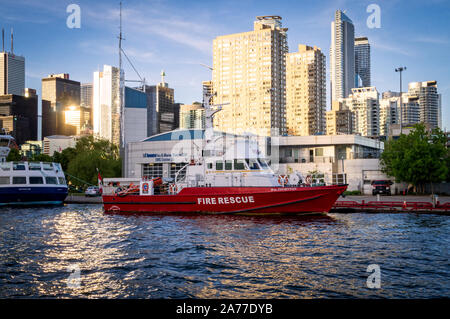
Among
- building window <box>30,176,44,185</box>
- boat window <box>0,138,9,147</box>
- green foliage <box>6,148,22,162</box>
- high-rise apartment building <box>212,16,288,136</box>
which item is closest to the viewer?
building window <box>30,176,44,185</box>

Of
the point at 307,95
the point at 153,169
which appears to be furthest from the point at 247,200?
the point at 307,95

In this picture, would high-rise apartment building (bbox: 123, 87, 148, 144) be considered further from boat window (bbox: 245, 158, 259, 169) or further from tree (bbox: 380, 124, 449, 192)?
boat window (bbox: 245, 158, 259, 169)

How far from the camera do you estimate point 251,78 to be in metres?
176

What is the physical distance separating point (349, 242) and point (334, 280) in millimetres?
6394

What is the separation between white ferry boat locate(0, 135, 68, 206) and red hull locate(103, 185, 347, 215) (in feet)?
54.2

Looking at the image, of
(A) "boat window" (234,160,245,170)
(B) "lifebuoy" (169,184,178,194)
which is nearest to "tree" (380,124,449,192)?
(A) "boat window" (234,160,245,170)

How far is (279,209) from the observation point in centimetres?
2758

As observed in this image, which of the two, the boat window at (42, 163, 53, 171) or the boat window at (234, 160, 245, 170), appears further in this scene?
the boat window at (42, 163, 53, 171)

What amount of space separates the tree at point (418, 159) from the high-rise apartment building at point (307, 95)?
14871 cm

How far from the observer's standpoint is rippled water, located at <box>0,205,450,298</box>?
11180mm

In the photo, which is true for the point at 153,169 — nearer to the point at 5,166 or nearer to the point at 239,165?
the point at 5,166

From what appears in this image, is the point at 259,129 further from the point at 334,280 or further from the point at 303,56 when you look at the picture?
the point at 334,280

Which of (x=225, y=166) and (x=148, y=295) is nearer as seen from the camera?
(x=148, y=295)
